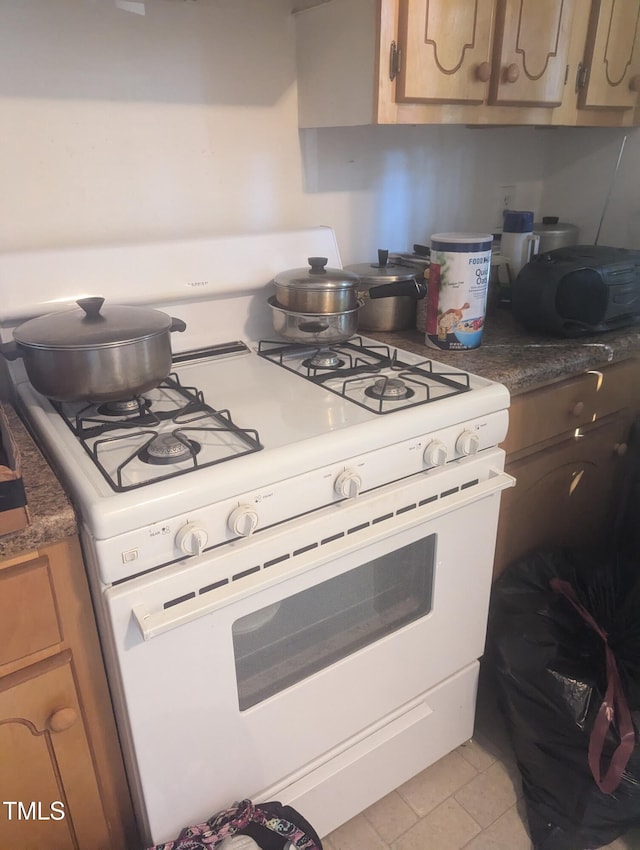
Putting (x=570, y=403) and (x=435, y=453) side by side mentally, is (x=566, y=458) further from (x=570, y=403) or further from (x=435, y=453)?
(x=435, y=453)

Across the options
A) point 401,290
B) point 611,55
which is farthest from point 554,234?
point 401,290

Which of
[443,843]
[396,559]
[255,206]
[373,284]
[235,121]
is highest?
[235,121]

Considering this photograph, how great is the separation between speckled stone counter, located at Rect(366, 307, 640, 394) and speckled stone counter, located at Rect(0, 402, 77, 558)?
0.81m

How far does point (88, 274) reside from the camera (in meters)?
1.18

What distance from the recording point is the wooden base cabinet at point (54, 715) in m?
0.81

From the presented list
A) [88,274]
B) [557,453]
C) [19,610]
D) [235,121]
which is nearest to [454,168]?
[235,121]

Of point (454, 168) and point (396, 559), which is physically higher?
point (454, 168)

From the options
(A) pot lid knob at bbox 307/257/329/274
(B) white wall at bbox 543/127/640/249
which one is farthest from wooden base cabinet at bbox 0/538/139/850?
(B) white wall at bbox 543/127/640/249

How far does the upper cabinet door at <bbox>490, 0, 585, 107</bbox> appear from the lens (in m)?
1.27

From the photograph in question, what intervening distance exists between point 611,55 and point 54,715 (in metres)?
1.81

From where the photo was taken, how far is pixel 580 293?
140cm

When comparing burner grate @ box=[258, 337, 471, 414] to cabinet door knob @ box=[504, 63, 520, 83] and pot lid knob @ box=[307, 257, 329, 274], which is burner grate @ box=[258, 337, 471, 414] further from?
cabinet door knob @ box=[504, 63, 520, 83]

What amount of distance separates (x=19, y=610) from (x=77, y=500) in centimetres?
17

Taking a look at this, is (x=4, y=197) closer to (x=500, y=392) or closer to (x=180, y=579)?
(x=180, y=579)
